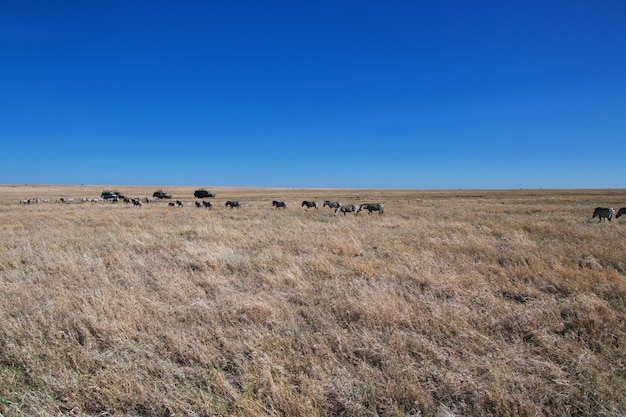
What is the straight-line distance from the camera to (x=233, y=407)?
2855 millimetres

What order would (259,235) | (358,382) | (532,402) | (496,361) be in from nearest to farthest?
(532,402) < (358,382) < (496,361) < (259,235)

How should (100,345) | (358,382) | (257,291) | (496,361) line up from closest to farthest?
1. (358,382)
2. (496,361)
3. (100,345)
4. (257,291)

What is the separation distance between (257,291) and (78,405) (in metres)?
3.35

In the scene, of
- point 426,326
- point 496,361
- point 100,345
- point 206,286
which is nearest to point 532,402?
point 496,361

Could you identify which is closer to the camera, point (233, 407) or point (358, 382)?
point (233, 407)

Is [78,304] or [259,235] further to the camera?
[259,235]

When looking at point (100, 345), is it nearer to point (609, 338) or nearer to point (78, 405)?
point (78, 405)

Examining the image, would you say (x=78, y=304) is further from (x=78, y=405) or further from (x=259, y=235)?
(x=259, y=235)

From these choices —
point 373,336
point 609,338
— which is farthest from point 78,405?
point 609,338

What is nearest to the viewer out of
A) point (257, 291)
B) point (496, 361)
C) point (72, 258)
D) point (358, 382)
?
point (358, 382)

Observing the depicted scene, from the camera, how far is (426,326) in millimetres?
4352

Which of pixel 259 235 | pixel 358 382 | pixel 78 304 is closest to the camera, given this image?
pixel 358 382

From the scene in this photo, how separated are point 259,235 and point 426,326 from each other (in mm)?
9204

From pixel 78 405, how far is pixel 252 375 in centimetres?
164
